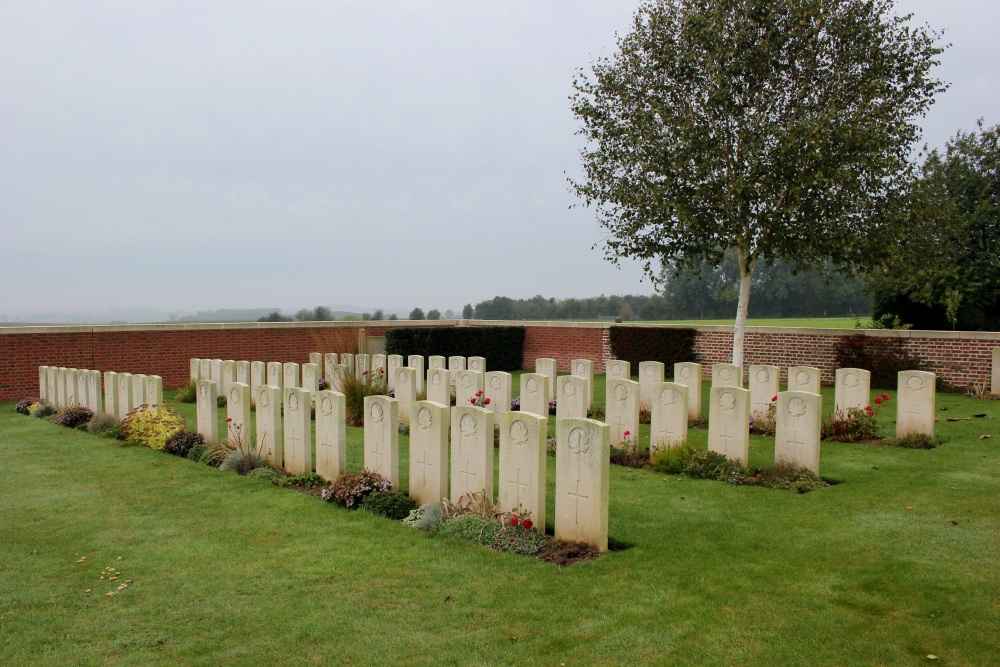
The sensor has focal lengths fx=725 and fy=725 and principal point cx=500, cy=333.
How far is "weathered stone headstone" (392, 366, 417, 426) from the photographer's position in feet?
38.9

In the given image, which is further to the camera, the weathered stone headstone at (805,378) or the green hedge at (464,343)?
the green hedge at (464,343)

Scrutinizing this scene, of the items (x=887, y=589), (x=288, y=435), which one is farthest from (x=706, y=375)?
(x=887, y=589)

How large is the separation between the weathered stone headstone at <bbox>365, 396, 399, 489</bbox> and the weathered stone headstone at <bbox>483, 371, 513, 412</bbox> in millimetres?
4075

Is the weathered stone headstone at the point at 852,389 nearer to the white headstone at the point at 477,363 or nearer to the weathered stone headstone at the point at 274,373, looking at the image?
the white headstone at the point at 477,363

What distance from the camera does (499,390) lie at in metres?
11.8

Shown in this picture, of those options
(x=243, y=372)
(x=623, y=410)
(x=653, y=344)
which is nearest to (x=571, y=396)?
(x=623, y=410)

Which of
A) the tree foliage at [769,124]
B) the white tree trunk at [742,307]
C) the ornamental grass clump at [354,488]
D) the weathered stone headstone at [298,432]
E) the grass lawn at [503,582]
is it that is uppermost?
the tree foliage at [769,124]

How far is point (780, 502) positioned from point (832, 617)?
2949 mm

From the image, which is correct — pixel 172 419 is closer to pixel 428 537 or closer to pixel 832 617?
pixel 428 537

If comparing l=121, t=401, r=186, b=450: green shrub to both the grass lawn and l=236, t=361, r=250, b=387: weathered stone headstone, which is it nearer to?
the grass lawn

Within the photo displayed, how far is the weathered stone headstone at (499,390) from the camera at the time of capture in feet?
38.2

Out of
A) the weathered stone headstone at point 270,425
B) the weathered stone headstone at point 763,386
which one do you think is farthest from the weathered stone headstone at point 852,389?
the weathered stone headstone at point 270,425

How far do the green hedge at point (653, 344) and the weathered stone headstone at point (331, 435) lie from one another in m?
13.1

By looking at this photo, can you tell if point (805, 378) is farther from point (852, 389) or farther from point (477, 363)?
point (477, 363)
